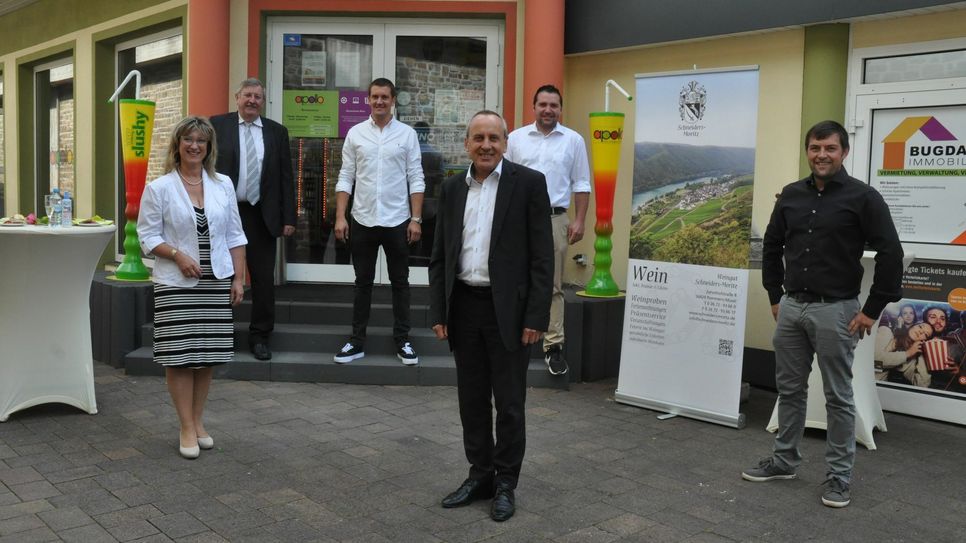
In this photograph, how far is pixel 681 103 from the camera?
585 cm

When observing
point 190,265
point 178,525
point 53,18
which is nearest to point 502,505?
point 178,525

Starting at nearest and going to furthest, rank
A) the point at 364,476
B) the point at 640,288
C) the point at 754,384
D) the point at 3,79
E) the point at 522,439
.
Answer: the point at 522,439 < the point at 364,476 < the point at 640,288 < the point at 754,384 < the point at 3,79

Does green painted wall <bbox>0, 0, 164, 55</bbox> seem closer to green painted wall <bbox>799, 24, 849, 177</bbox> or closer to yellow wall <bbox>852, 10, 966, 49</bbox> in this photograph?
green painted wall <bbox>799, 24, 849, 177</bbox>

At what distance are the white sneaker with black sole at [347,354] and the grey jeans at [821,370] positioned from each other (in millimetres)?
3039

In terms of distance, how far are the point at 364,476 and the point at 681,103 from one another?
3265 millimetres

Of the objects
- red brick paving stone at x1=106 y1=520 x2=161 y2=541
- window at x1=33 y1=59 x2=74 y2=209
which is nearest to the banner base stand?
red brick paving stone at x1=106 y1=520 x2=161 y2=541

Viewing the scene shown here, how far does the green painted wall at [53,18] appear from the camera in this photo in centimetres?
893

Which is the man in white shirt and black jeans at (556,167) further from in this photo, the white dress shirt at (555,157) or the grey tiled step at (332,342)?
the grey tiled step at (332,342)

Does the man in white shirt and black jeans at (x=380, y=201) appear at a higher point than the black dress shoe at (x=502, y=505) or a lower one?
higher

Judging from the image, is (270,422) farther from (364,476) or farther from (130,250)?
(130,250)

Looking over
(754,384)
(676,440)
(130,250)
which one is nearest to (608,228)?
(754,384)

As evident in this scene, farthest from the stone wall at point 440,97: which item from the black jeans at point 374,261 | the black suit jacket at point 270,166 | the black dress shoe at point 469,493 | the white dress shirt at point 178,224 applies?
the black dress shoe at point 469,493

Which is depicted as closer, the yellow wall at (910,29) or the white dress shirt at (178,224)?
the white dress shirt at (178,224)

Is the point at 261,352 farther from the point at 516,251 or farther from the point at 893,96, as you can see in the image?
the point at 893,96
